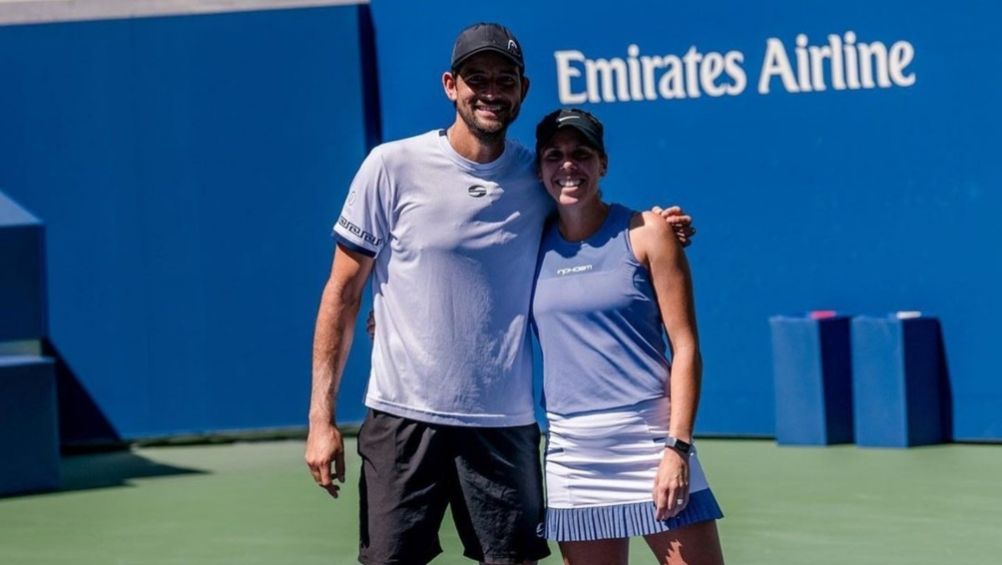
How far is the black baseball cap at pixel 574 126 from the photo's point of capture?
4.98 meters

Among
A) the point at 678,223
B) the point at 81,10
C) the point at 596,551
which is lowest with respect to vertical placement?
the point at 596,551

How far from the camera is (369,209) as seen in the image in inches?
205

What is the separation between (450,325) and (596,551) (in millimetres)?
698

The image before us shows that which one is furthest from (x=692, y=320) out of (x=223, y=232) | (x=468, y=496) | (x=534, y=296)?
(x=223, y=232)

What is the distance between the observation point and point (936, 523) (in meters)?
8.28

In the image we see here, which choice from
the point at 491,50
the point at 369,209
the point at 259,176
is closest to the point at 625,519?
the point at 369,209

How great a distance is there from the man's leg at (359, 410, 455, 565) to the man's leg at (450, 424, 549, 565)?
7 centimetres

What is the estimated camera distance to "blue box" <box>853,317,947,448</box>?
1049 centimetres

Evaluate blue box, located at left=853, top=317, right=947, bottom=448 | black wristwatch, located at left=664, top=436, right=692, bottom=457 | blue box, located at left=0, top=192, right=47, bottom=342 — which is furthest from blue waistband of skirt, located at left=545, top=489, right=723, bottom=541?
blue box, located at left=853, top=317, right=947, bottom=448

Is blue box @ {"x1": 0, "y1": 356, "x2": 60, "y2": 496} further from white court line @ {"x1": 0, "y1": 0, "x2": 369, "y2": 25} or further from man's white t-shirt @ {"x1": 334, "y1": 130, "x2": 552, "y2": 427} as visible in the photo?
man's white t-shirt @ {"x1": 334, "y1": 130, "x2": 552, "y2": 427}

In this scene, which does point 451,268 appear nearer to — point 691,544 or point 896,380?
point 691,544

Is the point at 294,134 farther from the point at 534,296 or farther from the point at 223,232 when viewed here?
the point at 534,296

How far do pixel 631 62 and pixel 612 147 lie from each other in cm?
50

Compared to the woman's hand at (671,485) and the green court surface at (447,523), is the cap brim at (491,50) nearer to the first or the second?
the woman's hand at (671,485)
